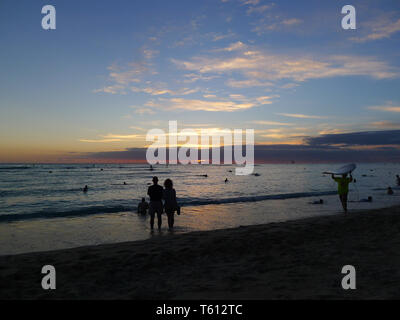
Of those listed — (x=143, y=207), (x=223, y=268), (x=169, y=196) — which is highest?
(x=169, y=196)

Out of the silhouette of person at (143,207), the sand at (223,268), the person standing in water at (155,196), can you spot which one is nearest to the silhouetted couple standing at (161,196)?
the person standing in water at (155,196)

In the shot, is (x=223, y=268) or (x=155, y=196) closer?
(x=223, y=268)

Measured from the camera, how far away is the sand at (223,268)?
17.4 ft

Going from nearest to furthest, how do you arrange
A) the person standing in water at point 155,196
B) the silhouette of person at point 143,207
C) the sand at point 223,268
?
the sand at point 223,268 < the person standing in water at point 155,196 < the silhouette of person at point 143,207

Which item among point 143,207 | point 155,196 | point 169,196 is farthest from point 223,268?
point 143,207

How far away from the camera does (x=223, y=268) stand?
6816 millimetres

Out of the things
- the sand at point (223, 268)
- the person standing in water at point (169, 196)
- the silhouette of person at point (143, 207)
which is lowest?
the silhouette of person at point (143, 207)

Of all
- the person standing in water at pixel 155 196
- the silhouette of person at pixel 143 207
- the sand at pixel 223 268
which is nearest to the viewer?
the sand at pixel 223 268

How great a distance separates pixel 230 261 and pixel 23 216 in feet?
54.0

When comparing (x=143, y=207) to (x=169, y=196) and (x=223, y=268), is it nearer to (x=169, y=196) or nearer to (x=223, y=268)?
(x=169, y=196)

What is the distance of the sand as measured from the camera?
529 centimetres

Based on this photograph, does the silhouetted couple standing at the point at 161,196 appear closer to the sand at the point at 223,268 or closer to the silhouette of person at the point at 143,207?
the sand at the point at 223,268
